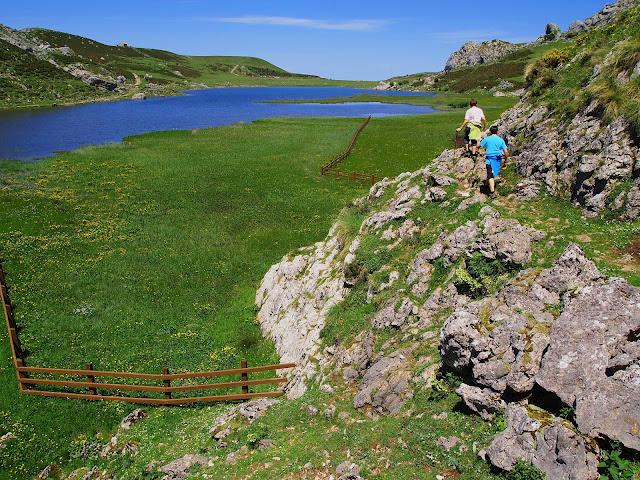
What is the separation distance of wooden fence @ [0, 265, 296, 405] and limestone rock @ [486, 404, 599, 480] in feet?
39.5

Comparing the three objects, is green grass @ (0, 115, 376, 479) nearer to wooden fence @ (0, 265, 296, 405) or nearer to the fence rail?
wooden fence @ (0, 265, 296, 405)

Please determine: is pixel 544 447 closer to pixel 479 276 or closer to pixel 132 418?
pixel 479 276

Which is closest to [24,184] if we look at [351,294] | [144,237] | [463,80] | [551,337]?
[144,237]

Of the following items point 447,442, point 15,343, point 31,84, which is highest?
point 31,84

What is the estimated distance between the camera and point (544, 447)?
34.0 feet

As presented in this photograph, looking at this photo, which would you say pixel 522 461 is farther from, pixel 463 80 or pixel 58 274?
pixel 463 80

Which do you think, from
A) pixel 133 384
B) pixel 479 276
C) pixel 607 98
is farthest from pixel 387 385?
pixel 607 98

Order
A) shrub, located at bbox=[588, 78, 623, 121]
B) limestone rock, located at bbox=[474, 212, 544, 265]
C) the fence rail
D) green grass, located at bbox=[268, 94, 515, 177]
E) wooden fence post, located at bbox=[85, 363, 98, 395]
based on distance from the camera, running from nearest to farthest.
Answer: limestone rock, located at bbox=[474, 212, 544, 265], shrub, located at bbox=[588, 78, 623, 121], wooden fence post, located at bbox=[85, 363, 98, 395], the fence rail, green grass, located at bbox=[268, 94, 515, 177]

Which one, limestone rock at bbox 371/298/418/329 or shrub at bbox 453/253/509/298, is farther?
limestone rock at bbox 371/298/418/329

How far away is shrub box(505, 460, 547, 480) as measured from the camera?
33.0 ft

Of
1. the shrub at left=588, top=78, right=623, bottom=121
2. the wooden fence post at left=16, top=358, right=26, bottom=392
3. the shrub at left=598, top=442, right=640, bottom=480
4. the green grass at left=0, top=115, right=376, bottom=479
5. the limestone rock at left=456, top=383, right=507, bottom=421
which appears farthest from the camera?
the green grass at left=0, top=115, right=376, bottom=479

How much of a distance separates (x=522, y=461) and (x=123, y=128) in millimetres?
110578

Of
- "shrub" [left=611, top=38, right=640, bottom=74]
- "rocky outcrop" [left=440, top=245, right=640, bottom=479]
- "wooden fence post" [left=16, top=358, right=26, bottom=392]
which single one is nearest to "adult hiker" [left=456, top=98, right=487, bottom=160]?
"shrub" [left=611, top=38, right=640, bottom=74]

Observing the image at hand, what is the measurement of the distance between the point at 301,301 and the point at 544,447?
1701cm
